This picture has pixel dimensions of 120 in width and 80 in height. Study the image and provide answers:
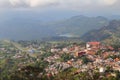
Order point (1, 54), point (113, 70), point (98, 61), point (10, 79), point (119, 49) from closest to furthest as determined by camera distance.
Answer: point (10, 79), point (113, 70), point (98, 61), point (119, 49), point (1, 54)

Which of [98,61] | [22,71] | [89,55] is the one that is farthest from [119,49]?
[22,71]

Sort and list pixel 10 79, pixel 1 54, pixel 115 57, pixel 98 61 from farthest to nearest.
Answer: pixel 1 54 → pixel 115 57 → pixel 98 61 → pixel 10 79

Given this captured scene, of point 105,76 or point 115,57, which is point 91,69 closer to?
point 105,76

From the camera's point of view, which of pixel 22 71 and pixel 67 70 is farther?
pixel 67 70

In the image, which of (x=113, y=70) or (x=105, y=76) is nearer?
(x=105, y=76)

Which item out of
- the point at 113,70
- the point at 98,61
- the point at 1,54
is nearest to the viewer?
the point at 113,70

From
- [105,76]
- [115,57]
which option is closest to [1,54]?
[115,57]

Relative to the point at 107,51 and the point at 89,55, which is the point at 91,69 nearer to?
the point at 89,55

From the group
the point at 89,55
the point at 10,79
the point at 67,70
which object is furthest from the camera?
the point at 89,55
